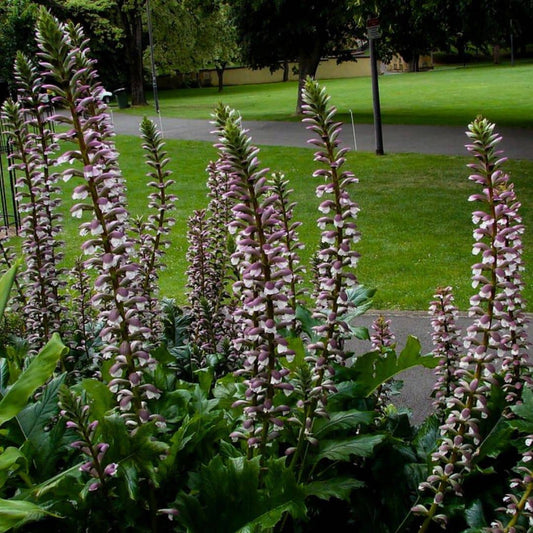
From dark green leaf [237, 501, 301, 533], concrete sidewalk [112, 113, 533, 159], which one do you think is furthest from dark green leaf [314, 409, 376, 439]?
concrete sidewalk [112, 113, 533, 159]

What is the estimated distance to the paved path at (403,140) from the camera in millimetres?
7230

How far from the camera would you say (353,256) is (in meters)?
2.41

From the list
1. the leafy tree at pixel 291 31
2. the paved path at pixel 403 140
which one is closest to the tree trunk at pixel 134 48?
the paved path at pixel 403 140

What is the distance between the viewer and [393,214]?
1316 cm

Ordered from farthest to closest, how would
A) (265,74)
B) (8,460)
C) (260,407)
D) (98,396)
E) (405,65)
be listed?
(405,65), (265,74), (98,396), (260,407), (8,460)

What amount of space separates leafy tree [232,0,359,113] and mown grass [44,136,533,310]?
23.1 ft

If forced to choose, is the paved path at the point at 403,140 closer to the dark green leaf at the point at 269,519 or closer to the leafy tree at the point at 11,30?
the dark green leaf at the point at 269,519

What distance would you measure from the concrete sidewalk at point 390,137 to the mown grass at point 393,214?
1.25 m

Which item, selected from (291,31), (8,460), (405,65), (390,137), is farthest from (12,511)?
(405,65)

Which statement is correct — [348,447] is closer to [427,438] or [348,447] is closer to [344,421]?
[344,421]

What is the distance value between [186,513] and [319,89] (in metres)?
1.38

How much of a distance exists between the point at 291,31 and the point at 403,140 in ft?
23.2

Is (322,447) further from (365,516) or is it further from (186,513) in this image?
(186,513)

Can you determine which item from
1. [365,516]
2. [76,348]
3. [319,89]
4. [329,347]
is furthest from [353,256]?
[76,348]
